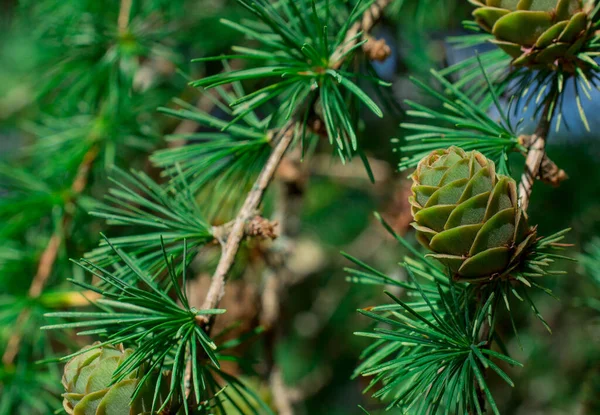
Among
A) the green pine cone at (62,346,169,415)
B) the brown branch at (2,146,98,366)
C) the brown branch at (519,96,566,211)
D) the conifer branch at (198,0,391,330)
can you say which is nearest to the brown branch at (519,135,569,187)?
the brown branch at (519,96,566,211)

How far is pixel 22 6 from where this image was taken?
3.17 feet

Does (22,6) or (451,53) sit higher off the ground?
(22,6)

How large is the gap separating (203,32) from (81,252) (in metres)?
0.46

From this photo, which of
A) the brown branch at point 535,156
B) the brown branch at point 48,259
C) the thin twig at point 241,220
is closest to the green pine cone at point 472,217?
the brown branch at point 535,156

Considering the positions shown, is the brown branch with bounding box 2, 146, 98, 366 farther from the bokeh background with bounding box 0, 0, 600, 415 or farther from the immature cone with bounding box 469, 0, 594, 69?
the immature cone with bounding box 469, 0, 594, 69

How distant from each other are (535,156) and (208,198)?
0.37m

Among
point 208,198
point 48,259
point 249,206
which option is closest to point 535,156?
point 249,206

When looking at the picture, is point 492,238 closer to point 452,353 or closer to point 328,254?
point 452,353

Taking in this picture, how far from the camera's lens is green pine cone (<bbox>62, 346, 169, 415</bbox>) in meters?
0.41

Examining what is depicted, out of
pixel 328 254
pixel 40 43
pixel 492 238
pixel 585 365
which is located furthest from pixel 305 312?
pixel 492 238

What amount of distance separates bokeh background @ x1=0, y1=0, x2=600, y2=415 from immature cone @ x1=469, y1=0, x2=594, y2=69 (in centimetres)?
21

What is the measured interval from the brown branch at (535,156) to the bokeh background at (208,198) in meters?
0.21

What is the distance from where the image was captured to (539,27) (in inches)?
17.8

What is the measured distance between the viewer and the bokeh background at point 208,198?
799 millimetres
